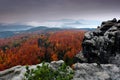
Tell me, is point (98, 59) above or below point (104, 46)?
below

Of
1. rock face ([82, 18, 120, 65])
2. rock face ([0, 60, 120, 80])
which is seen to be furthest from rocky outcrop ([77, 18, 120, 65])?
rock face ([0, 60, 120, 80])

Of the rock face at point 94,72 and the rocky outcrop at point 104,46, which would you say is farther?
the rocky outcrop at point 104,46

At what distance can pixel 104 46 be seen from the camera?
49562 mm

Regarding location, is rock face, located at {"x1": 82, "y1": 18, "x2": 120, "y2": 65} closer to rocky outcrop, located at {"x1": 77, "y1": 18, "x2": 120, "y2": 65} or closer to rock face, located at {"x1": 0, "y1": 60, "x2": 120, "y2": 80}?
rocky outcrop, located at {"x1": 77, "y1": 18, "x2": 120, "y2": 65}

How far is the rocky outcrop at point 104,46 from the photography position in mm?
47031

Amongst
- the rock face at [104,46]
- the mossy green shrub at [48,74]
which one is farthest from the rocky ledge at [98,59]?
the mossy green shrub at [48,74]

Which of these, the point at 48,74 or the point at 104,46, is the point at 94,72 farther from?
the point at 104,46

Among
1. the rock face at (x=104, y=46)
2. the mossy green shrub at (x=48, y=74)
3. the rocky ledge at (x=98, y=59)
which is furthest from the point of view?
the rock face at (x=104, y=46)

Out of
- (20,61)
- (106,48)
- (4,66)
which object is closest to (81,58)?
(106,48)

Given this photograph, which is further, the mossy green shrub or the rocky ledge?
the rocky ledge

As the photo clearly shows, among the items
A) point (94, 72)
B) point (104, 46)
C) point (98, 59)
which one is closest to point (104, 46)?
point (104, 46)

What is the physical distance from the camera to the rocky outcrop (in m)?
47.0

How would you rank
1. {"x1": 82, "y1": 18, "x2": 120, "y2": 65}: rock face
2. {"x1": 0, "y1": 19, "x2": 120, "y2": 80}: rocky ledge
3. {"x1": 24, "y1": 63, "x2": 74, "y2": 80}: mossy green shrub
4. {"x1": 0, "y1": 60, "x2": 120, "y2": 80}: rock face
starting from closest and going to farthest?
{"x1": 24, "y1": 63, "x2": 74, "y2": 80}: mossy green shrub
{"x1": 0, "y1": 60, "x2": 120, "y2": 80}: rock face
{"x1": 0, "y1": 19, "x2": 120, "y2": 80}: rocky ledge
{"x1": 82, "y1": 18, "x2": 120, "y2": 65}: rock face

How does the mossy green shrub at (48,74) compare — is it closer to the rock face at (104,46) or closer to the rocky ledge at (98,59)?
the rocky ledge at (98,59)
